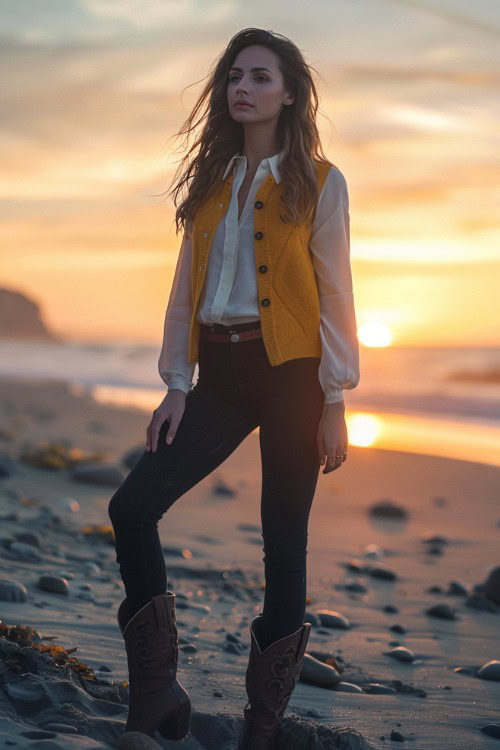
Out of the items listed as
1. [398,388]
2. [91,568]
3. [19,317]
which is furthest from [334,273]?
[19,317]

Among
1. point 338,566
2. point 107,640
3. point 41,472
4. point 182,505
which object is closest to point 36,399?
point 41,472

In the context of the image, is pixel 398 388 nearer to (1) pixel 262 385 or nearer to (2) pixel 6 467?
(2) pixel 6 467

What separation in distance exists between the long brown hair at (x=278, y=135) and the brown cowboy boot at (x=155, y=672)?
4.52 feet

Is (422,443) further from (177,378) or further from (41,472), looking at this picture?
(177,378)

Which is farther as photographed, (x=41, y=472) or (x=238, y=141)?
(x=41, y=472)

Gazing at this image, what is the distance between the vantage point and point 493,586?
591 centimetres

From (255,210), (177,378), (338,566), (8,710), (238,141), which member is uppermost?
(238,141)

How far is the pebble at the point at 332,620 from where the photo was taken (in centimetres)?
515

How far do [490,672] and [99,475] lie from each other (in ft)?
15.7

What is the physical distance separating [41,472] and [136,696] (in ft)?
20.0

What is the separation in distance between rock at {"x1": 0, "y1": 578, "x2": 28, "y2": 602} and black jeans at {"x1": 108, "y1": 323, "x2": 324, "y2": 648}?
1725 mm

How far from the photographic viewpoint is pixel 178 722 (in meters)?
3.05

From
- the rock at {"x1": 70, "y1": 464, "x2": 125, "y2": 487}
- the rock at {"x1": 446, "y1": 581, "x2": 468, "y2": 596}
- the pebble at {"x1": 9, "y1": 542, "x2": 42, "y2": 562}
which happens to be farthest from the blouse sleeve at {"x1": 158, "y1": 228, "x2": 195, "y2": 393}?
the rock at {"x1": 70, "y1": 464, "x2": 125, "y2": 487}

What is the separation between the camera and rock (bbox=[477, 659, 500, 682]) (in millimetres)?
4477
